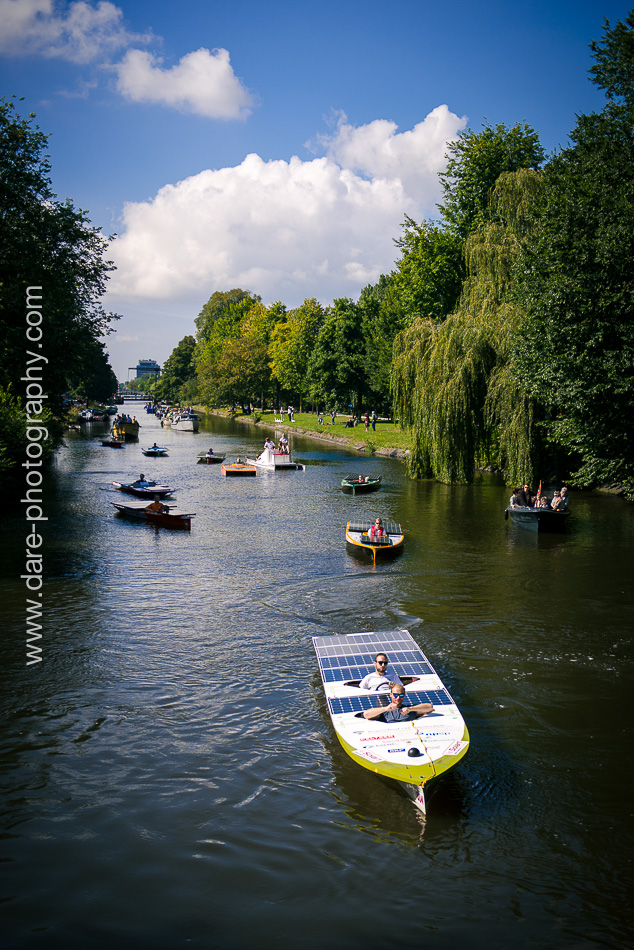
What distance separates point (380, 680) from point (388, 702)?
1.65ft

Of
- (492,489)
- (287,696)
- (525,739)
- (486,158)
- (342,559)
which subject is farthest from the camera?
(486,158)

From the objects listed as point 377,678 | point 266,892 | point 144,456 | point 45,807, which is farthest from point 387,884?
point 144,456

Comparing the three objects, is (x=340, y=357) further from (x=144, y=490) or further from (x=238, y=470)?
(x=144, y=490)

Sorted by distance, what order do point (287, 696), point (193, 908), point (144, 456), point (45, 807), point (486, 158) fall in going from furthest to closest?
point (144, 456)
point (486, 158)
point (287, 696)
point (45, 807)
point (193, 908)

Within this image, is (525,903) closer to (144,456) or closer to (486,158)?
(486,158)

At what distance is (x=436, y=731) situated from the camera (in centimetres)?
1020

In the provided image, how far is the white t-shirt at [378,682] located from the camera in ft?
38.0

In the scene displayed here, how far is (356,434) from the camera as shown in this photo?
2707 inches

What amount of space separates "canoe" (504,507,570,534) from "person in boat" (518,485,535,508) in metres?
0.66

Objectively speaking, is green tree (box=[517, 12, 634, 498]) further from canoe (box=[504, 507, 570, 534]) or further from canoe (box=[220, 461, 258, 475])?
canoe (box=[220, 461, 258, 475])

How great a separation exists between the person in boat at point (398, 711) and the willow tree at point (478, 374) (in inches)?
965

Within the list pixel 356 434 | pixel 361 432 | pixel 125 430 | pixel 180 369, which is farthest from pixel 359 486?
pixel 180 369

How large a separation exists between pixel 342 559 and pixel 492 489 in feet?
56.5

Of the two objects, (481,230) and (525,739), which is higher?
(481,230)
